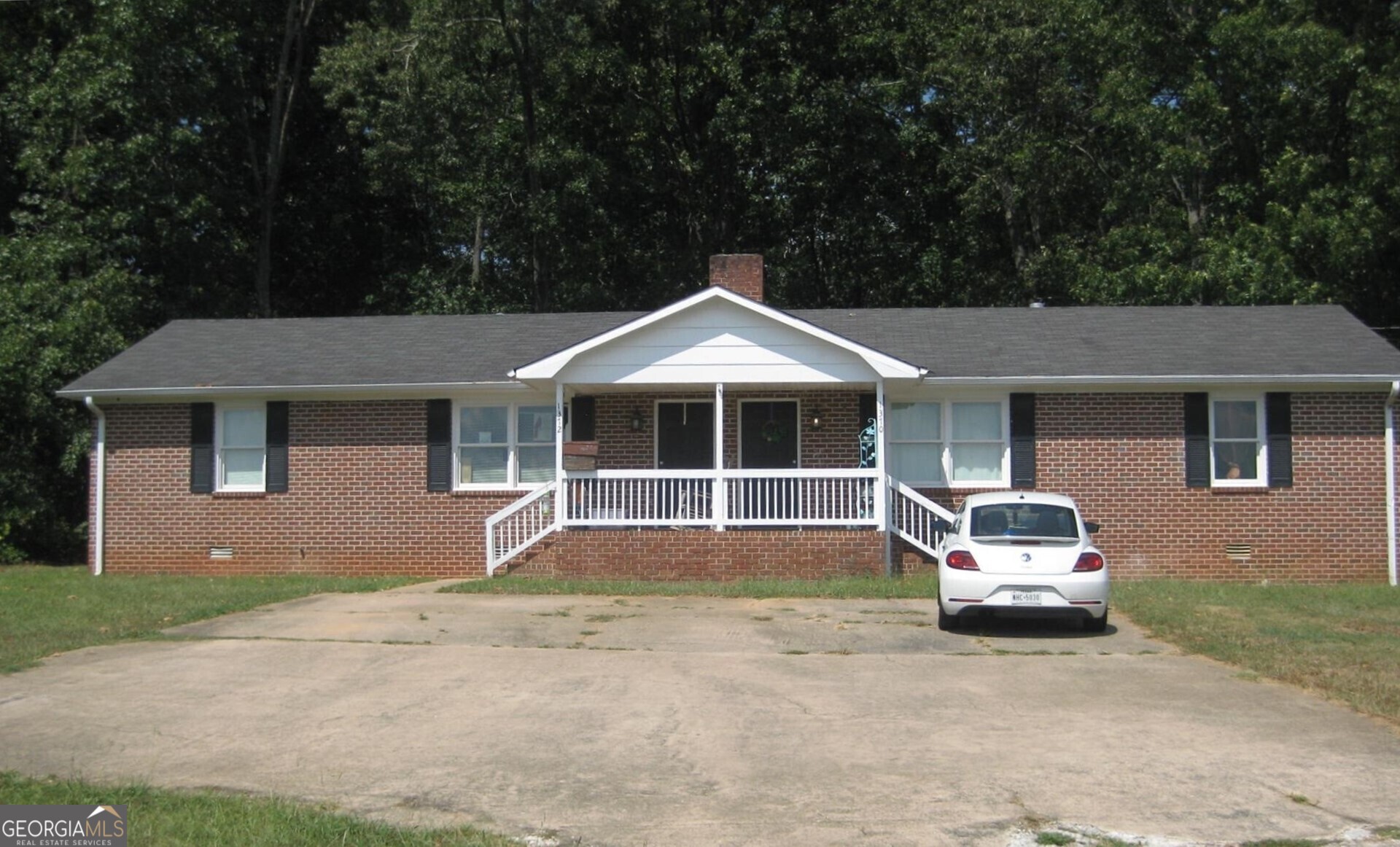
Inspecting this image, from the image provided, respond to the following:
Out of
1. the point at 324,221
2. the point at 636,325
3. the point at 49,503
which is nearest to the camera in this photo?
the point at 636,325

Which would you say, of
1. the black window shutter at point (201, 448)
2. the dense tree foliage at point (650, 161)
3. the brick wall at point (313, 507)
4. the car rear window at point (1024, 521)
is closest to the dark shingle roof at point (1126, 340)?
the dense tree foliage at point (650, 161)

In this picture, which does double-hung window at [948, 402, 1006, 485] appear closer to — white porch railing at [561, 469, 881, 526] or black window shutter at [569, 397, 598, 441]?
white porch railing at [561, 469, 881, 526]

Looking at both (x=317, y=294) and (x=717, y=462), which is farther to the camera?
(x=317, y=294)

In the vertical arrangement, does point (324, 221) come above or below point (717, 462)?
above

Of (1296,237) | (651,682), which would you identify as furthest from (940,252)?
(651,682)

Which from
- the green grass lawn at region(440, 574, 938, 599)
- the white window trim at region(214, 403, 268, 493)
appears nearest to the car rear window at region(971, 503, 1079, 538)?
the green grass lawn at region(440, 574, 938, 599)

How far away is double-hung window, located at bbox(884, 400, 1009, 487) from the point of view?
771 inches

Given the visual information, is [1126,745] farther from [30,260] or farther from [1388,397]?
[30,260]

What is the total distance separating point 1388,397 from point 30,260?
2444cm

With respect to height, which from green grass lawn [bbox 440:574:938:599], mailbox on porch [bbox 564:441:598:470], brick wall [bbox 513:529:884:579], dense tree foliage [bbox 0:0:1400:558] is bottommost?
green grass lawn [bbox 440:574:938:599]

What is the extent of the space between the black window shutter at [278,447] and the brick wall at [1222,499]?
9847mm

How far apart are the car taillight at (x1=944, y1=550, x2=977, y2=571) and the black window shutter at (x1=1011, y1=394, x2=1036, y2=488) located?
7.04 metres

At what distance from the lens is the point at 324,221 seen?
3738 centimetres

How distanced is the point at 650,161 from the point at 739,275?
1413 cm
